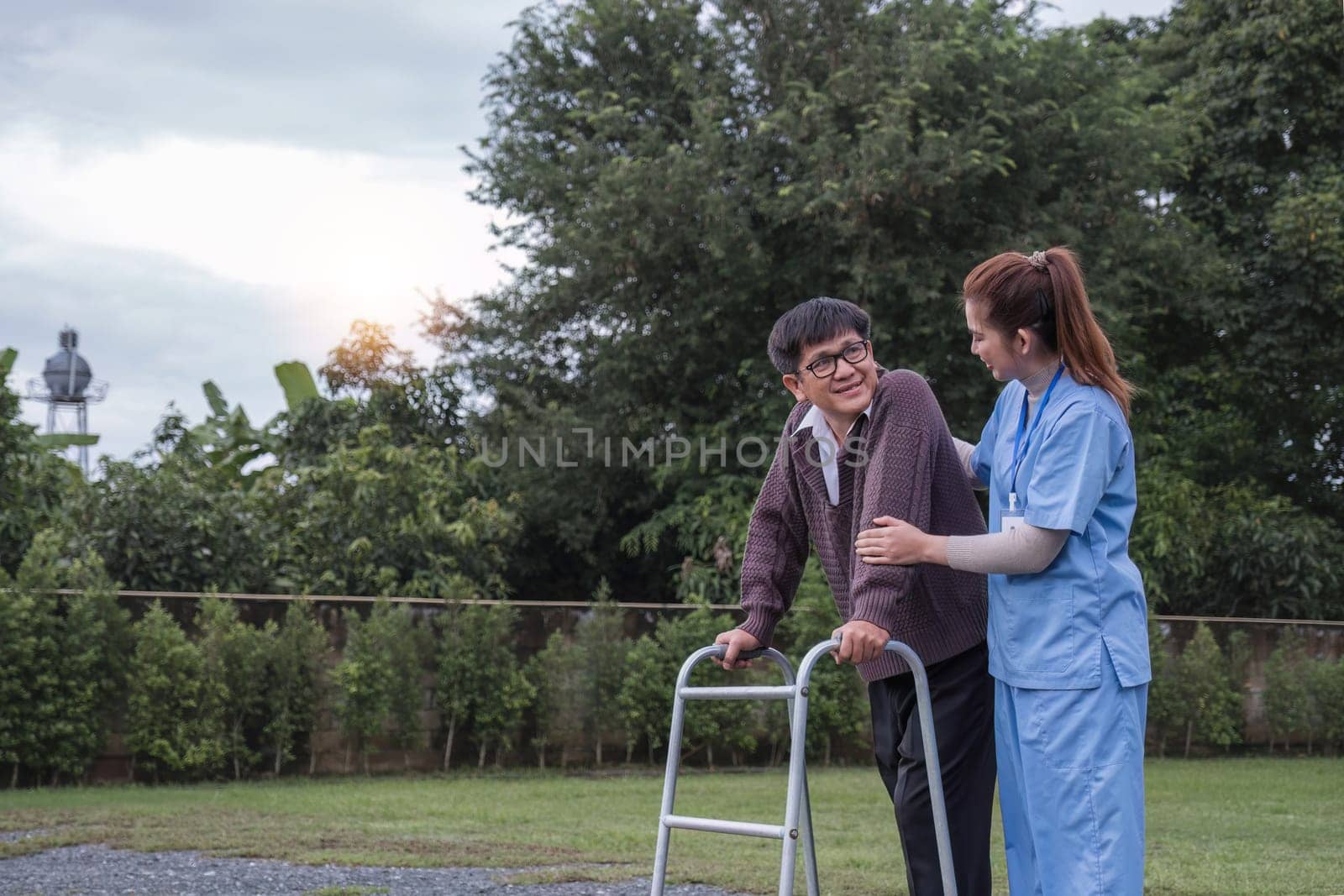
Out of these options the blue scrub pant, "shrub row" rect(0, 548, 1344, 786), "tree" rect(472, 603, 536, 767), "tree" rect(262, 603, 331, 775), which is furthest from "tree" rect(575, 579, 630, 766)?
the blue scrub pant

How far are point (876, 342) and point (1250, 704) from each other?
16.1 ft

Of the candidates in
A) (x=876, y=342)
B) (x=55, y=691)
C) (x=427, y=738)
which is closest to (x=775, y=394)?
(x=876, y=342)

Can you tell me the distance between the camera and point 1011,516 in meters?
2.70

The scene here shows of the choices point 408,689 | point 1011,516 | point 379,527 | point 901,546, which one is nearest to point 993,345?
point 1011,516

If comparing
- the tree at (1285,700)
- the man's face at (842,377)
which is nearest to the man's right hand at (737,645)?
the man's face at (842,377)

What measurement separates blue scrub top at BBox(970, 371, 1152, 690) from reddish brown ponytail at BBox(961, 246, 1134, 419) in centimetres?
4

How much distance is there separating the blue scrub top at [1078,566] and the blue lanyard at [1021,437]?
2 centimetres

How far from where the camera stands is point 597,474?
15.0 m

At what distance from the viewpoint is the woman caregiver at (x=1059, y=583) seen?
2531mm

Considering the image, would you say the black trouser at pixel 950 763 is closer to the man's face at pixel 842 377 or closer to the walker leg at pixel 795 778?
the walker leg at pixel 795 778

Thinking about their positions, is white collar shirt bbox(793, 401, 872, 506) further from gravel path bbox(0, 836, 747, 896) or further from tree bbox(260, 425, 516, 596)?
tree bbox(260, 425, 516, 596)

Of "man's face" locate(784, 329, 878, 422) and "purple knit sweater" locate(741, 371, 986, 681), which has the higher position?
"man's face" locate(784, 329, 878, 422)

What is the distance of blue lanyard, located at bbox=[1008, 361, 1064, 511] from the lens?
2715mm

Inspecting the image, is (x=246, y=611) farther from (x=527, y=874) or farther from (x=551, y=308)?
(x=551, y=308)
